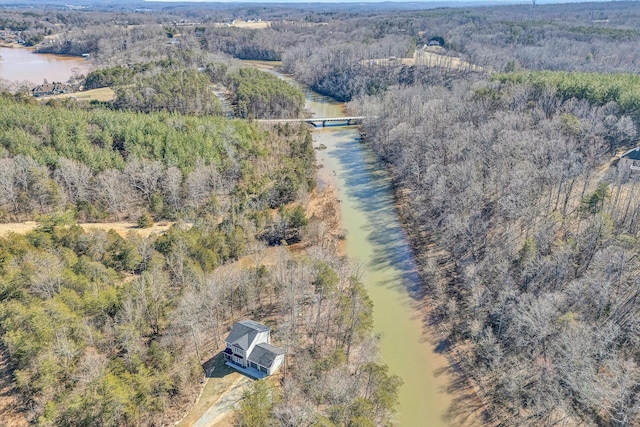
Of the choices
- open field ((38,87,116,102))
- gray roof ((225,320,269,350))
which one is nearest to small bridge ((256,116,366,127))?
open field ((38,87,116,102))

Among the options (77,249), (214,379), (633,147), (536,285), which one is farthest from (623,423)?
(633,147)

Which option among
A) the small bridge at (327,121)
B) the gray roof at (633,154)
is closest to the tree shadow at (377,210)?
the small bridge at (327,121)

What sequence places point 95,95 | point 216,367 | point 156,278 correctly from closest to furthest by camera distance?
point 216,367
point 156,278
point 95,95

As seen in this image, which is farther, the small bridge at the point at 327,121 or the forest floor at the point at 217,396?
the small bridge at the point at 327,121

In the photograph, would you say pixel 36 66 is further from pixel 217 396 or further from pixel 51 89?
pixel 217 396

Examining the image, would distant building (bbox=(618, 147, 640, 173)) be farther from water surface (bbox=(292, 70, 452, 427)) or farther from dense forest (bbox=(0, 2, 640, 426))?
water surface (bbox=(292, 70, 452, 427))

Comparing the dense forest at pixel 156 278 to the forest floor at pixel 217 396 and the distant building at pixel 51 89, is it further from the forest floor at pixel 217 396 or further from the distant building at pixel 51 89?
the distant building at pixel 51 89

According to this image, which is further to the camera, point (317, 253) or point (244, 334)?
point (317, 253)

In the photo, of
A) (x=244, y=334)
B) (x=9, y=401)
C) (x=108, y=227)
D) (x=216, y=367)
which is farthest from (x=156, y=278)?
(x=108, y=227)
